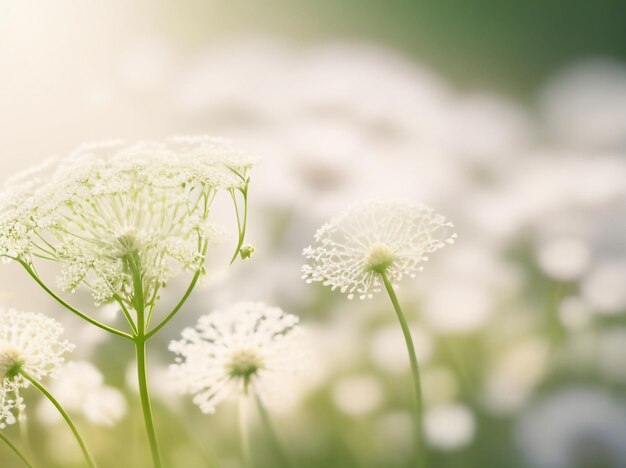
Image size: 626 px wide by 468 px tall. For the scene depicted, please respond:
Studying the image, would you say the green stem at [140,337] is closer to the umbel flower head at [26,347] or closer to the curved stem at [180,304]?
the curved stem at [180,304]

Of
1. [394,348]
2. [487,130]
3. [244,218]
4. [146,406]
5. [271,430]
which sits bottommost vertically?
[271,430]

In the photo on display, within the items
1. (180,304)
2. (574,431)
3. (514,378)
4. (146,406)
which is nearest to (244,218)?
(180,304)

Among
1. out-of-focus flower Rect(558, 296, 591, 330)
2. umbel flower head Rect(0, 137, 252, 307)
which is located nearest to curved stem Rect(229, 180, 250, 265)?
umbel flower head Rect(0, 137, 252, 307)

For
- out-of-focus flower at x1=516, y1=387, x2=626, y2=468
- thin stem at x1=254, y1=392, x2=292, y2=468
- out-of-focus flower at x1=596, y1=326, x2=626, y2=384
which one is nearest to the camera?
thin stem at x1=254, y1=392, x2=292, y2=468

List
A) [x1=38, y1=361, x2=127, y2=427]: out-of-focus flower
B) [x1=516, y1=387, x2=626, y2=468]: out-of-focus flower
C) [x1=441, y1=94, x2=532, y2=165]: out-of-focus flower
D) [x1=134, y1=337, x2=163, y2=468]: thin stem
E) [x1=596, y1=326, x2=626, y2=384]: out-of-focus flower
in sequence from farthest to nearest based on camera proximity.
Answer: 1. [x1=441, y1=94, x2=532, y2=165]: out-of-focus flower
2. [x1=38, y1=361, x2=127, y2=427]: out-of-focus flower
3. [x1=596, y1=326, x2=626, y2=384]: out-of-focus flower
4. [x1=516, y1=387, x2=626, y2=468]: out-of-focus flower
5. [x1=134, y1=337, x2=163, y2=468]: thin stem

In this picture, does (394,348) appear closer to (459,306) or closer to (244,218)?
(459,306)

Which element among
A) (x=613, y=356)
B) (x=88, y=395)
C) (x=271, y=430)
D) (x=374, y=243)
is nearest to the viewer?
(x=271, y=430)

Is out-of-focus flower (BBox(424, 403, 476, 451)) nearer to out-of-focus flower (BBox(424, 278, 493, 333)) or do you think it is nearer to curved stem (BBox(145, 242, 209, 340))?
out-of-focus flower (BBox(424, 278, 493, 333))
